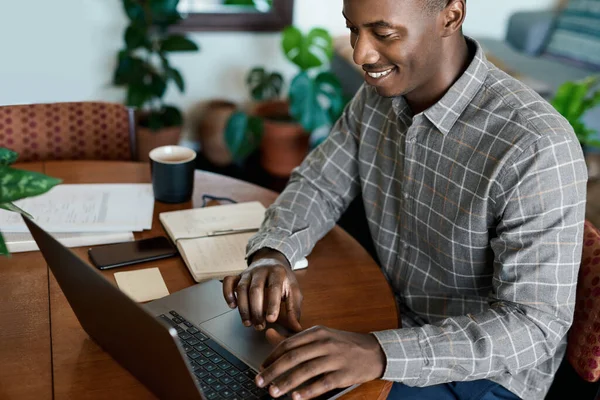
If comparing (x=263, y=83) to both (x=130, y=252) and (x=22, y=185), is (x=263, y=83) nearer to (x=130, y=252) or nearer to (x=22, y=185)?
(x=130, y=252)

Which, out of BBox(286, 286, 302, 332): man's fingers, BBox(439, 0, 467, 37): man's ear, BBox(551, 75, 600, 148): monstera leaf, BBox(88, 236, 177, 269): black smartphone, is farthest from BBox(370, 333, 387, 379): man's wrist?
BBox(551, 75, 600, 148): monstera leaf

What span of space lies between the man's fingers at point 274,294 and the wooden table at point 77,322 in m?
0.07

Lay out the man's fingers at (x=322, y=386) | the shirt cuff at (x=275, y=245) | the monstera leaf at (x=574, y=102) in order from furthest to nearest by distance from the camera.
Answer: the monstera leaf at (x=574, y=102)
the shirt cuff at (x=275, y=245)
the man's fingers at (x=322, y=386)

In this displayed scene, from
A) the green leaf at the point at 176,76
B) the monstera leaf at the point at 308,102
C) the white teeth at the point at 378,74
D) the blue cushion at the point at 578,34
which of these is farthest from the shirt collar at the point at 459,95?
the blue cushion at the point at 578,34

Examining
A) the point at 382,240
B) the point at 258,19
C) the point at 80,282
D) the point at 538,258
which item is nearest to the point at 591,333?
the point at 538,258

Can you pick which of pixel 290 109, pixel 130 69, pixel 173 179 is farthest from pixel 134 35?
pixel 173 179

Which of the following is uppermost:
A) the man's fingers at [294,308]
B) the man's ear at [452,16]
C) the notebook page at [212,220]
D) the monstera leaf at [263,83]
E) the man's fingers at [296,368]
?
the man's ear at [452,16]

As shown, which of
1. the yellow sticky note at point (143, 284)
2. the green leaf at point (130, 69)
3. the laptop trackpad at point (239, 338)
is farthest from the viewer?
the green leaf at point (130, 69)

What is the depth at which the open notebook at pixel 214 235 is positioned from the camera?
3.93 ft

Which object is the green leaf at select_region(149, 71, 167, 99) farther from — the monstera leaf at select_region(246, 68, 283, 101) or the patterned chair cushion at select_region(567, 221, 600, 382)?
the patterned chair cushion at select_region(567, 221, 600, 382)

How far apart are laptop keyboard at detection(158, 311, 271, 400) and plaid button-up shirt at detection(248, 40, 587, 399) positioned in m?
0.20

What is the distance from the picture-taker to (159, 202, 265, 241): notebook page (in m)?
1.31

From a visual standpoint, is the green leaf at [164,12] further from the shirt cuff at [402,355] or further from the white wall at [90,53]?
the shirt cuff at [402,355]

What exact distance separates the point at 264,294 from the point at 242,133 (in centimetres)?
219
